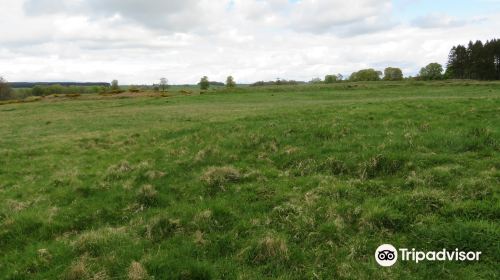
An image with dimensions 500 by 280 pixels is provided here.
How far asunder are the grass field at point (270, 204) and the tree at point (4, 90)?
365ft

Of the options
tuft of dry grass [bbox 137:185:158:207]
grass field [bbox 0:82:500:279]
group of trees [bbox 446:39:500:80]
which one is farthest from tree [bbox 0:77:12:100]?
group of trees [bbox 446:39:500:80]

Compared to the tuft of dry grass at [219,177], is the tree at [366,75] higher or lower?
higher

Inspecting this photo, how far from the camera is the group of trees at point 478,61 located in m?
97.6

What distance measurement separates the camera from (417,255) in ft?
21.4

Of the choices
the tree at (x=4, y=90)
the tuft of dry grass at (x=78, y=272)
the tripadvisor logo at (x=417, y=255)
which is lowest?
the tuft of dry grass at (x=78, y=272)

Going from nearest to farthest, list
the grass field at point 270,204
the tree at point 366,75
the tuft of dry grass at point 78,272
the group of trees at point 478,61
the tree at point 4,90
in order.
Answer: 1. the tuft of dry grass at point 78,272
2. the grass field at point 270,204
3. the group of trees at point 478,61
4. the tree at point 4,90
5. the tree at point 366,75

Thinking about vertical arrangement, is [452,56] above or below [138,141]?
above

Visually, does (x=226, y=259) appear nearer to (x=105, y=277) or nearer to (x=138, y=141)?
(x=105, y=277)

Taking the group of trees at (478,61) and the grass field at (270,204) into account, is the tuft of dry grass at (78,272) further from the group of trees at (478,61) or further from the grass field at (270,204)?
the group of trees at (478,61)

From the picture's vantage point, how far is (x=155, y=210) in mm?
9406

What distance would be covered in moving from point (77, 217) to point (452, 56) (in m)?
129

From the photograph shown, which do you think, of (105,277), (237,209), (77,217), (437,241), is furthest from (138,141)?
(437,241)

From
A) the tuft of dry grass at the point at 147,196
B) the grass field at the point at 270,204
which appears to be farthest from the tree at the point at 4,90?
the tuft of dry grass at the point at 147,196

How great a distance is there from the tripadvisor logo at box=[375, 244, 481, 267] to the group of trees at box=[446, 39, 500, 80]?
4393 inches
